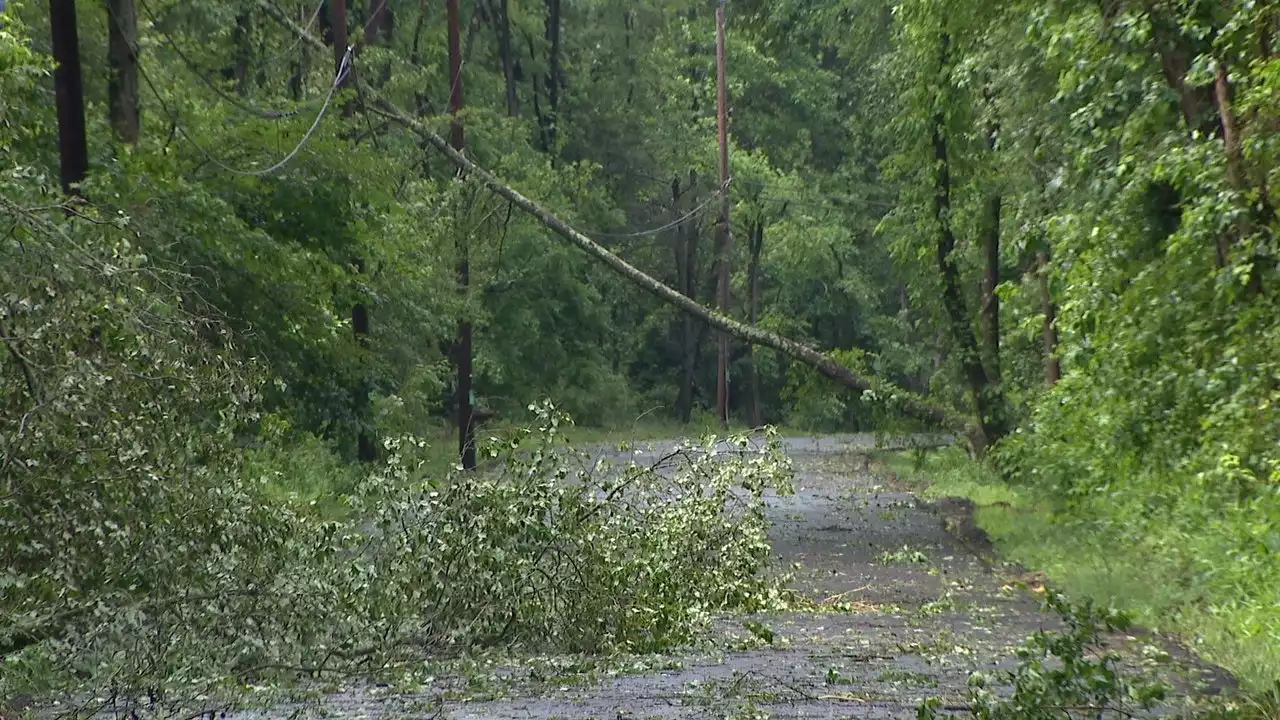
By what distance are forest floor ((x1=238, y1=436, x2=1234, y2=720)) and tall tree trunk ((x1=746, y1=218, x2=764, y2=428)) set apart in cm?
3415

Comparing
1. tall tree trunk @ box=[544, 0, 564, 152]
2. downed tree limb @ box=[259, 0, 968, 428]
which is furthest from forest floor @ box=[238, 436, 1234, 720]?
tall tree trunk @ box=[544, 0, 564, 152]

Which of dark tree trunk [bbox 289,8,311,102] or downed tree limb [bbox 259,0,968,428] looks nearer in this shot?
downed tree limb [bbox 259,0,968,428]

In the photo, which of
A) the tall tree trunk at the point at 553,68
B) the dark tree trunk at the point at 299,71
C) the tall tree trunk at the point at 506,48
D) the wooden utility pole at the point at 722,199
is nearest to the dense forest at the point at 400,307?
the dark tree trunk at the point at 299,71

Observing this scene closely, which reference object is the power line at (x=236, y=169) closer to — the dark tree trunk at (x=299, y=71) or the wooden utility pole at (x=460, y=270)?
the dark tree trunk at (x=299, y=71)

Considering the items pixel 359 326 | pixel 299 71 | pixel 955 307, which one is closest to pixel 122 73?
pixel 359 326

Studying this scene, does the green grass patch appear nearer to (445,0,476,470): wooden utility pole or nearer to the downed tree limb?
the downed tree limb

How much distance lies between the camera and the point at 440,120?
23281 mm

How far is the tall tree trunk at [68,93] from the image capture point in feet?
40.6

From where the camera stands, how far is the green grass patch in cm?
863

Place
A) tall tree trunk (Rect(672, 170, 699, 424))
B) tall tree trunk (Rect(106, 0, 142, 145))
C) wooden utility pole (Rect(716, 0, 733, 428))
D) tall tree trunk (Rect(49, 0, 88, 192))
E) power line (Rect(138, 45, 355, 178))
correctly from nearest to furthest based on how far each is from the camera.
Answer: tall tree trunk (Rect(49, 0, 88, 192)) < power line (Rect(138, 45, 355, 178)) < tall tree trunk (Rect(106, 0, 142, 145)) < wooden utility pole (Rect(716, 0, 733, 428)) < tall tree trunk (Rect(672, 170, 699, 424))

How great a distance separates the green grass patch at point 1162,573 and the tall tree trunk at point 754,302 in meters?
31.1

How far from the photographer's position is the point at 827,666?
323 inches

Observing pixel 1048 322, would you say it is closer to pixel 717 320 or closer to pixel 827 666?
pixel 717 320

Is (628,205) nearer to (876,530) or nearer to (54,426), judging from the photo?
(876,530)
